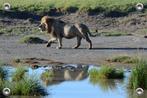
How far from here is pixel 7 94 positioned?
18.1 m

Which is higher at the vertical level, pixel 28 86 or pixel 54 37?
pixel 28 86

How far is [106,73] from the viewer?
21.7 metres

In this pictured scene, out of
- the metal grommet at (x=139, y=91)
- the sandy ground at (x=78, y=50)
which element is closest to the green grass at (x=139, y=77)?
the metal grommet at (x=139, y=91)

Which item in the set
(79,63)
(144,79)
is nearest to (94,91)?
(144,79)

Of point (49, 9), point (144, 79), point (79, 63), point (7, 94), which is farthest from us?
point (49, 9)

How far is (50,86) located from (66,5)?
2248cm

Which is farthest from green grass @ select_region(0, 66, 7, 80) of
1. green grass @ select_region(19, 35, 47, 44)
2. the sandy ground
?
green grass @ select_region(19, 35, 47, 44)

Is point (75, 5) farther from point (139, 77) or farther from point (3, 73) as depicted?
point (139, 77)

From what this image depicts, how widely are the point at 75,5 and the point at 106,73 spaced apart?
21359 mm

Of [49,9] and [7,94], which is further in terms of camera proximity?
[49,9]

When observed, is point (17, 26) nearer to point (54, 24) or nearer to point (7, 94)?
point (54, 24)

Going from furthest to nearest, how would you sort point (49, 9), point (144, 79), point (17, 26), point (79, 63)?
point (49, 9)
point (17, 26)
point (79, 63)
point (144, 79)

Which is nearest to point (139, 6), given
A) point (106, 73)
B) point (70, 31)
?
point (70, 31)

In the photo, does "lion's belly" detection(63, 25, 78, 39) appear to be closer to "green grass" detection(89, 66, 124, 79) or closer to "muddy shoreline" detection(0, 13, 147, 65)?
"muddy shoreline" detection(0, 13, 147, 65)
